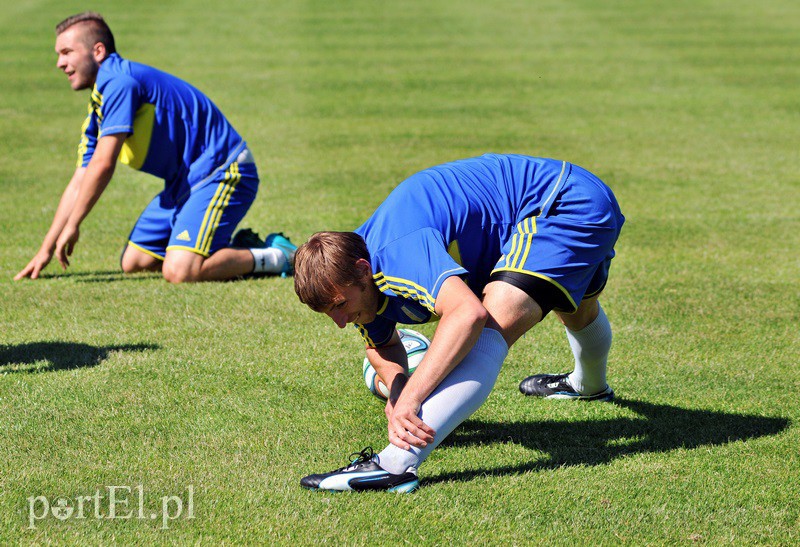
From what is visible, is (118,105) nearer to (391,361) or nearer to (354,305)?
(391,361)

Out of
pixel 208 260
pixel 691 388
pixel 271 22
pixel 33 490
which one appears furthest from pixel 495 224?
pixel 271 22

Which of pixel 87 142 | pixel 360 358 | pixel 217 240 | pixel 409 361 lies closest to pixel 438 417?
pixel 409 361

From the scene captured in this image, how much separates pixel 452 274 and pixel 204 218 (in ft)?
13.9

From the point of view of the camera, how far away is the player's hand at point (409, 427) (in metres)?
3.84

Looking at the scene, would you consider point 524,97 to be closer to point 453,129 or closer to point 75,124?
point 453,129

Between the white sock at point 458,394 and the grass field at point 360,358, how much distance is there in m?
0.19

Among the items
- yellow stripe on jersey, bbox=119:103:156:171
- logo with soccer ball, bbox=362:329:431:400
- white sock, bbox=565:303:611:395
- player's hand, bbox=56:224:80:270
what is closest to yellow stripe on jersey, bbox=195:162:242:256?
yellow stripe on jersey, bbox=119:103:156:171

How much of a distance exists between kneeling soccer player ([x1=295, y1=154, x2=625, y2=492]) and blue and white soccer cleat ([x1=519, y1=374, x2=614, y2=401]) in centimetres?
83

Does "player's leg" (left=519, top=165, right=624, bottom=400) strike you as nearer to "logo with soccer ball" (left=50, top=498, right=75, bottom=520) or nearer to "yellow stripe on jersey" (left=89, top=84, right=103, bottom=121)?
"logo with soccer ball" (left=50, top=498, right=75, bottom=520)

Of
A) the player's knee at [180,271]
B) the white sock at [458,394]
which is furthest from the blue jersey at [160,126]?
the white sock at [458,394]

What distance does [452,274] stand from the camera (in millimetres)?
→ 3691

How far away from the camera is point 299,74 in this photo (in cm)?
1691

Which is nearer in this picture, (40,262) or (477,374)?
(477,374)

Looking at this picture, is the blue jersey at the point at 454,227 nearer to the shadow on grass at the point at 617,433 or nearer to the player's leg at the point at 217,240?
the shadow on grass at the point at 617,433
